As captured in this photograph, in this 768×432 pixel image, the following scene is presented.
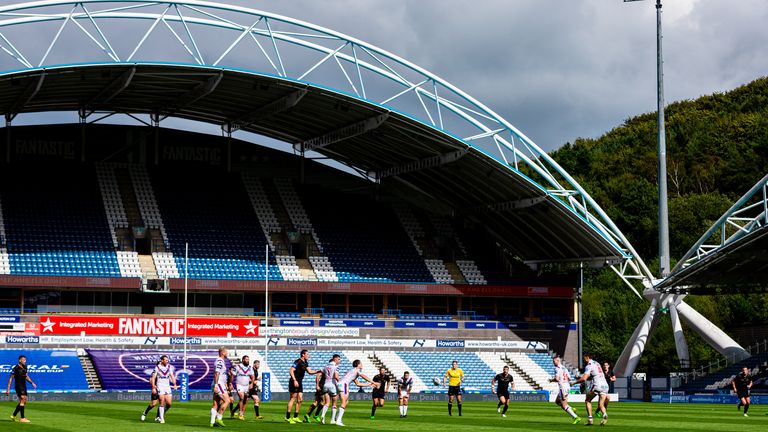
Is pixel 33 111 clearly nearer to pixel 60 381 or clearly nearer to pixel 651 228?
pixel 60 381

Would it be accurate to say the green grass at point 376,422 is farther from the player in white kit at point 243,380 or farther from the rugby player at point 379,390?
the player in white kit at point 243,380

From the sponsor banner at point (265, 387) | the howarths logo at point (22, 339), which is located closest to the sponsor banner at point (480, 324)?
the sponsor banner at point (265, 387)

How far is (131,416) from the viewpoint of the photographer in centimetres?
3186

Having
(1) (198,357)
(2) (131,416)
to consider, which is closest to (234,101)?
(1) (198,357)

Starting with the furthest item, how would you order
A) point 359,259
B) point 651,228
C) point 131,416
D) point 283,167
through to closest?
point 651,228 < point 283,167 < point 359,259 < point 131,416

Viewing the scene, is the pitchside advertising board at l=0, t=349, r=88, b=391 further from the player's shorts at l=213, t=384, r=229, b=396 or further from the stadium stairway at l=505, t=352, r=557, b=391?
the player's shorts at l=213, t=384, r=229, b=396

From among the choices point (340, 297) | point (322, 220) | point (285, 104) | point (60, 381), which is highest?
point (285, 104)

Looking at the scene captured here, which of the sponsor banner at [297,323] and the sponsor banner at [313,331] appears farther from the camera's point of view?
the sponsor banner at [297,323]

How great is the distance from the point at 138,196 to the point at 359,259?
1348 cm

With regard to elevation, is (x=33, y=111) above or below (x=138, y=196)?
above

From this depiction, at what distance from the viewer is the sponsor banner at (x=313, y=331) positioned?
62.3 meters

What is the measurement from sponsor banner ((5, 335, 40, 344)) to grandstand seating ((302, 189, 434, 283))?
17355 mm

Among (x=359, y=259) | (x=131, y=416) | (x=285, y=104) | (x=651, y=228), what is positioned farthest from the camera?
(x=651, y=228)

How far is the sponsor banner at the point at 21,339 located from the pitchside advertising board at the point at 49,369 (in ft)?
3.46
